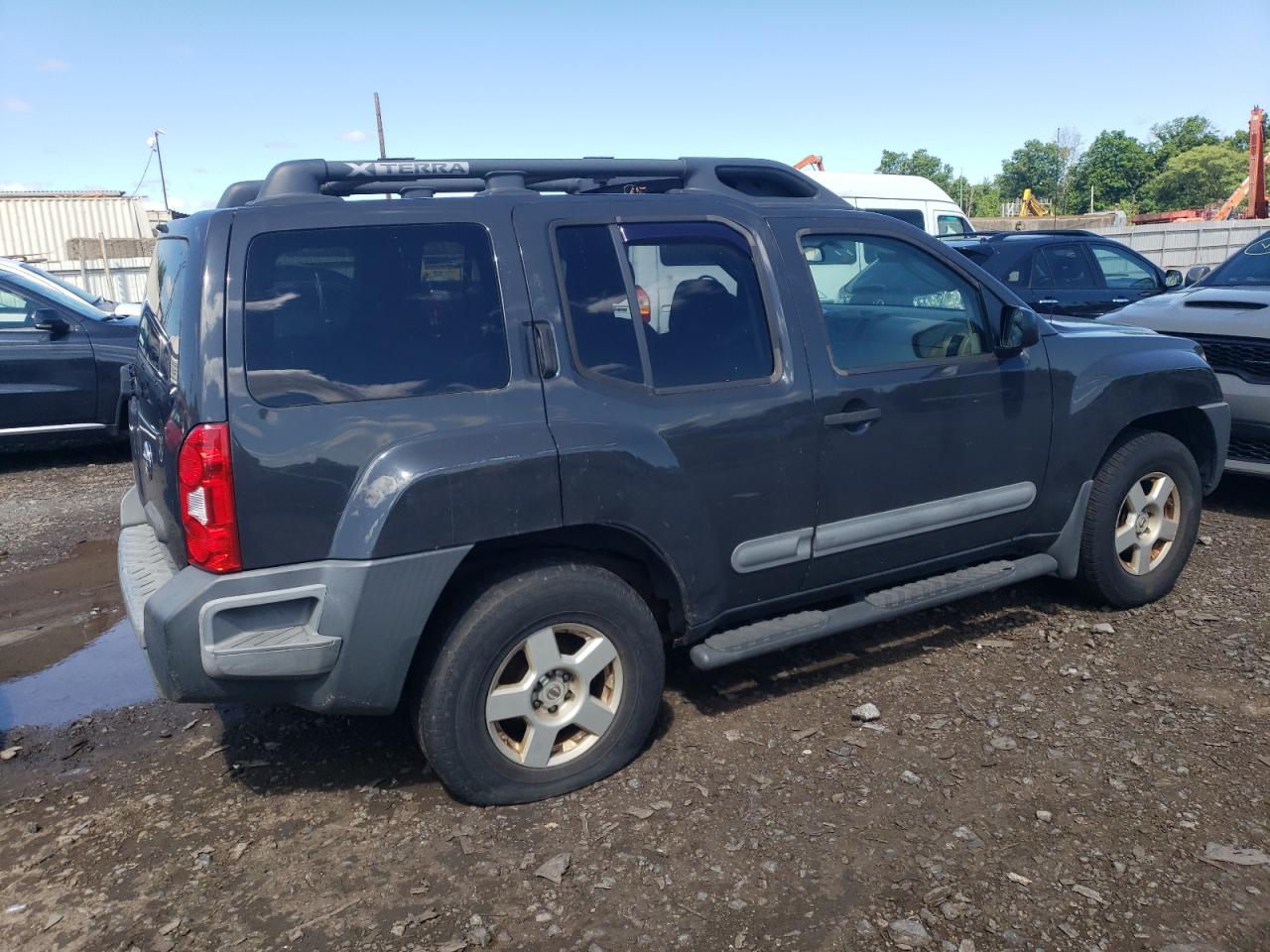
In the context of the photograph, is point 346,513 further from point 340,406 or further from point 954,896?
point 954,896

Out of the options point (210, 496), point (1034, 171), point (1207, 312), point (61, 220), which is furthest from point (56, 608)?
point (1034, 171)

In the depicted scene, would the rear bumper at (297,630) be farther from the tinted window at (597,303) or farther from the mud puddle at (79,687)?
the mud puddle at (79,687)

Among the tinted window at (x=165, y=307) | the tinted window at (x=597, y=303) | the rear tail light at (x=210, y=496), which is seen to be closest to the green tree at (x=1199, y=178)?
the tinted window at (x=597, y=303)

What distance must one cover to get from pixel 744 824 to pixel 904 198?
11.3 meters

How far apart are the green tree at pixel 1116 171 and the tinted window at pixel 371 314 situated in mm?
82825

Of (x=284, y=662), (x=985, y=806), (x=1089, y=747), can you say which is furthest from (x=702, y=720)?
(x=284, y=662)

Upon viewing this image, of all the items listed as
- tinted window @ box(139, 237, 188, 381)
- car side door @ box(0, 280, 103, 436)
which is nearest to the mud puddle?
tinted window @ box(139, 237, 188, 381)

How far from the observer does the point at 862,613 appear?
4.07 metres

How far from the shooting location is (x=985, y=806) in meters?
3.39

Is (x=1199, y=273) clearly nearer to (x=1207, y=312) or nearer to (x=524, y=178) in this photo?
(x=1207, y=312)

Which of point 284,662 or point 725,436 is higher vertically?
point 725,436

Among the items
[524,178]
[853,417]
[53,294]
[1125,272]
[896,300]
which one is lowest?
[853,417]

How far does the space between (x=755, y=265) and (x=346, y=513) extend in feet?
5.79

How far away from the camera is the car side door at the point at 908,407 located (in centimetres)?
395
